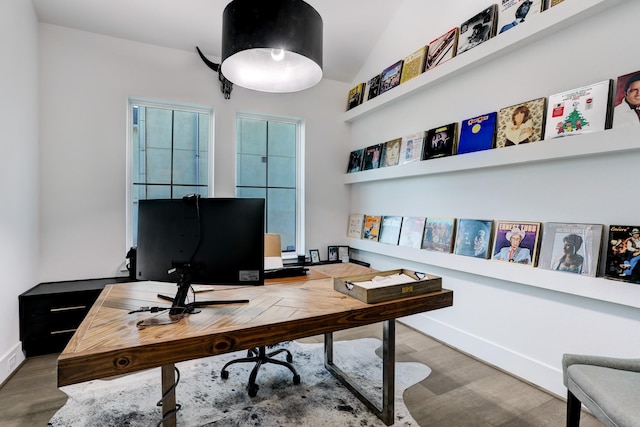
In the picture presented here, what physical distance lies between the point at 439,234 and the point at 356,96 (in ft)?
6.80

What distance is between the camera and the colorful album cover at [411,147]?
313cm

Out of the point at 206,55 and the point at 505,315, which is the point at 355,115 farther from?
the point at 505,315

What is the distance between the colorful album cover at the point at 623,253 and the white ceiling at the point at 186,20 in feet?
9.49

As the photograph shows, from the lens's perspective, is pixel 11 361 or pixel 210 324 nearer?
pixel 210 324

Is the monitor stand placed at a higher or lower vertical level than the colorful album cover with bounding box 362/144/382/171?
lower

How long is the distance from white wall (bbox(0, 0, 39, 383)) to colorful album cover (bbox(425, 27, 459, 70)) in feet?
10.7

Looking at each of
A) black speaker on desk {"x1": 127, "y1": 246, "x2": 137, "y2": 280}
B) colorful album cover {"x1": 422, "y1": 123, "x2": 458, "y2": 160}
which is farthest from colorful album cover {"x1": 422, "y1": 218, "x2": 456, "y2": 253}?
black speaker on desk {"x1": 127, "y1": 246, "x2": 137, "y2": 280}

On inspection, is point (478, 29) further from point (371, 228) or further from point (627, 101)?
point (371, 228)

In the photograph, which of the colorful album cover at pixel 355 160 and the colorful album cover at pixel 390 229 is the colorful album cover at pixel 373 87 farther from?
the colorful album cover at pixel 390 229

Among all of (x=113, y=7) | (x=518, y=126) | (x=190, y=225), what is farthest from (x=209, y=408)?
(x=113, y=7)

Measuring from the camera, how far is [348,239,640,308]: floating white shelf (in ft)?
5.70

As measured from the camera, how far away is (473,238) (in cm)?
264

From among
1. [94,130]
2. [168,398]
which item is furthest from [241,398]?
[94,130]

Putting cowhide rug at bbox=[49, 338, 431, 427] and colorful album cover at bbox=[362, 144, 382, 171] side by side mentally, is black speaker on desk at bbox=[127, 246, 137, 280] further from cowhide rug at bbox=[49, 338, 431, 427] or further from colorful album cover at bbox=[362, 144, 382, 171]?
colorful album cover at bbox=[362, 144, 382, 171]
